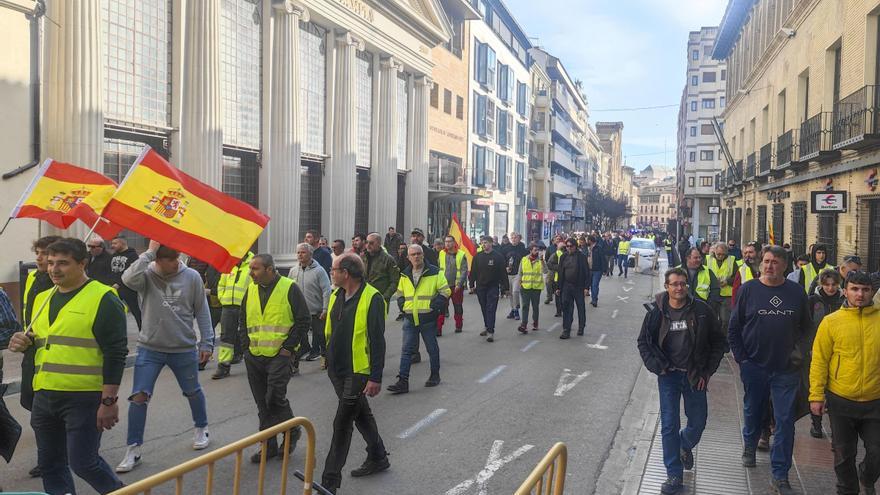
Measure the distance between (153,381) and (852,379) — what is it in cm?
548

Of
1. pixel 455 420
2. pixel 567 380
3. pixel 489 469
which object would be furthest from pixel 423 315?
pixel 489 469

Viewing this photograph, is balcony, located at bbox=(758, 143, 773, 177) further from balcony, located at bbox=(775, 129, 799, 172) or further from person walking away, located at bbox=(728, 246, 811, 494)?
person walking away, located at bbox=(728, 246, 811, 494)

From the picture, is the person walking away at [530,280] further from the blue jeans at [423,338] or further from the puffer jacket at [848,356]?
the puffer jacket at [848,356]

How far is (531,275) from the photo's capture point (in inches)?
539

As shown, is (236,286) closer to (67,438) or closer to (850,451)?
(67,438)

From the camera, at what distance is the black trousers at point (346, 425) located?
5.35 metres

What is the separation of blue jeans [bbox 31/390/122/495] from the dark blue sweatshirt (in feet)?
15.8

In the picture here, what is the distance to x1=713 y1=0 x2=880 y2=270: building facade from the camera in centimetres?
1469

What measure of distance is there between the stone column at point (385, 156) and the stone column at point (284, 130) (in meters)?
6.06

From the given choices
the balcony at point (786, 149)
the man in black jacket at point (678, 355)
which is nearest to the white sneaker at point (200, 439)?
the man in black jacket at point (678, 355)

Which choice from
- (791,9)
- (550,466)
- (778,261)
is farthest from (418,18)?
(550,466)

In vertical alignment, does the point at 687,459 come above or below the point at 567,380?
above

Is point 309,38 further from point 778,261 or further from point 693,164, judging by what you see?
point 693,164

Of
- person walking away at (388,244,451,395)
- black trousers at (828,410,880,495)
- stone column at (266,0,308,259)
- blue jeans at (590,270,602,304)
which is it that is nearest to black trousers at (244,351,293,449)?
person walking away at (388,244,451,395)
